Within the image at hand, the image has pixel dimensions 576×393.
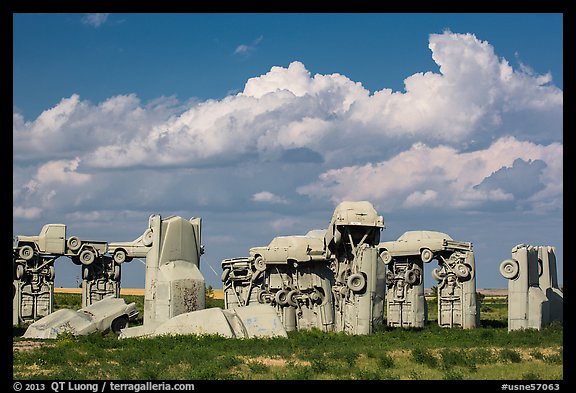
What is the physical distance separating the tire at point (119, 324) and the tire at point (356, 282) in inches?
407

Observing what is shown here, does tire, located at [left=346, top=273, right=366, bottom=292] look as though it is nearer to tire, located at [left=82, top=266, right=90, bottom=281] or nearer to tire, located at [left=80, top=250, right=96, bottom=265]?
tire, located at [left=80, top=250, right=96, bottom=265]

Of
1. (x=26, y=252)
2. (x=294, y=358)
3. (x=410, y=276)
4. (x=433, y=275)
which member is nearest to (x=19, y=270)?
(x=26, y=252)

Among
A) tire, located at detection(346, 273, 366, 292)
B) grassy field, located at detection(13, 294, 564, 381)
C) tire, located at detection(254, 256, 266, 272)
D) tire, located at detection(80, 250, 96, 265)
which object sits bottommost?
grassy field, located at detection(13, 294, 564, 381)

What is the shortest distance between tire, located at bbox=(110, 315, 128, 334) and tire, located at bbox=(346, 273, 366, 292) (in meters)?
10.3

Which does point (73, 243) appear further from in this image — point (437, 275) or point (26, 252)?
point (437, 275)

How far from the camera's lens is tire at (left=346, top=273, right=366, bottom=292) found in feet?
122

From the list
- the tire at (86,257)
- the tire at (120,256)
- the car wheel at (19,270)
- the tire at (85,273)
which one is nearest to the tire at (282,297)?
the tire at (120,256)

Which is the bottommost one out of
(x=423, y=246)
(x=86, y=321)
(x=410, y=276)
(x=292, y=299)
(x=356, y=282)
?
(x=86, y=321)

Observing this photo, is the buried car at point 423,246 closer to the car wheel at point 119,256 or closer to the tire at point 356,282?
the tire at point 356,282

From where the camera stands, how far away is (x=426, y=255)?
154ft

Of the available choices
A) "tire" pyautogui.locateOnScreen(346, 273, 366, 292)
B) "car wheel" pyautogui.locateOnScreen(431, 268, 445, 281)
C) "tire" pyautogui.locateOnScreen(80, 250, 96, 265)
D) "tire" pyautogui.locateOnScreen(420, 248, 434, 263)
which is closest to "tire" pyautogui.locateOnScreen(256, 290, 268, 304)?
"tire" pyautogui.locateOnScreen(420, 248, 434, 263)

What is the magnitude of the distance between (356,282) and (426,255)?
422 inches

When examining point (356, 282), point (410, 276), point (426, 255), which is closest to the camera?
point (356, 282)
